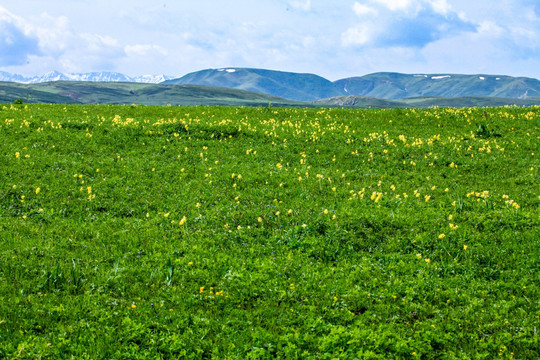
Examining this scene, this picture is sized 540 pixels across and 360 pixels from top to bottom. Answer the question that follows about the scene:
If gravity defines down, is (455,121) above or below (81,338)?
above

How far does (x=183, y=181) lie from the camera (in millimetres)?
13594

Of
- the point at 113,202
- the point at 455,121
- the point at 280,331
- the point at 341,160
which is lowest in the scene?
the point at 280,331

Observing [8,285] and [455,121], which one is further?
[455,121]

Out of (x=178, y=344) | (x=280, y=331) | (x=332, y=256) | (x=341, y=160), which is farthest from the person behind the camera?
(x=341, y=160)

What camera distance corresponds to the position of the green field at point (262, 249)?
5.92 metres

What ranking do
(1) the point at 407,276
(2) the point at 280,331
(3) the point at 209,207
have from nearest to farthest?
(2) the point at 280,331 < (1) the point at 407,276 < (3) the point at 209,207

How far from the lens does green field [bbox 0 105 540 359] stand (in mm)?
5918

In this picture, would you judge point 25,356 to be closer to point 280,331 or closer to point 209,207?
point 280,331

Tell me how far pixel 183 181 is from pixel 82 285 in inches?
263

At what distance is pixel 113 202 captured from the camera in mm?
11945

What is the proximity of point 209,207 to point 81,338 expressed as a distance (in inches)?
241

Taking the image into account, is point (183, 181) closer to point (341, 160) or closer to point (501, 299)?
point (341, 160)

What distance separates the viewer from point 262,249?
29.6ft

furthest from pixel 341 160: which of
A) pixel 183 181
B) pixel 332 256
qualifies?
pixel 332 256
